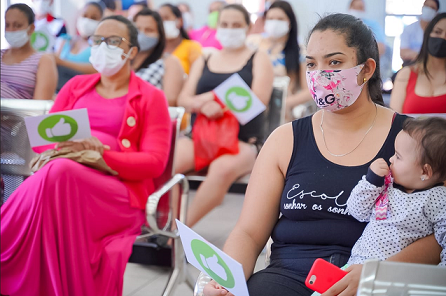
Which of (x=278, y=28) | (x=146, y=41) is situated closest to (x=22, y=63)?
(x=146, y=41)

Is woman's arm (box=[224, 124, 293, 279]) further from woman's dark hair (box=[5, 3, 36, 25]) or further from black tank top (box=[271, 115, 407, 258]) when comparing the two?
woman's dark hair (box=[5, 3, 36, 25])

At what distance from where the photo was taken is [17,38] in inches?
118

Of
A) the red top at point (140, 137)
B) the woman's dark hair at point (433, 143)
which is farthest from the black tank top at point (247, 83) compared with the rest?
the woman's dark hair at point (433, 143)

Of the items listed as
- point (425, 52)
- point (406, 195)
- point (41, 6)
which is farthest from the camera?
point (41, 6)

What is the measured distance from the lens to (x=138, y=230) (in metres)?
2.63

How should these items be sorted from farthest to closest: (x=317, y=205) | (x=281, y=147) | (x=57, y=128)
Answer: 1. (x=57, y=128)
2. (x=281, y=147)
3. (x=317, y=205)

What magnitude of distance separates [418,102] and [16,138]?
2122 mm

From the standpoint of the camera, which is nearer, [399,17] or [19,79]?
[19,79]

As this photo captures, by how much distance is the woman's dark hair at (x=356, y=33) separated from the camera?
5.69ft

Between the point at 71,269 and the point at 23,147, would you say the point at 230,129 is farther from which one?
the point at 71,269

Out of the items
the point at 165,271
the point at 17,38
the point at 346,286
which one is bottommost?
the point at 165,271

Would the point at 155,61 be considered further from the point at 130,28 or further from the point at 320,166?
the point at 320,166

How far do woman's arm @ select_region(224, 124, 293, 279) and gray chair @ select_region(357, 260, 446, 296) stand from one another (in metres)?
0.65

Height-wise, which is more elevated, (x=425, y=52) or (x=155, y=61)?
(x=425, y=52)
